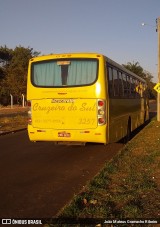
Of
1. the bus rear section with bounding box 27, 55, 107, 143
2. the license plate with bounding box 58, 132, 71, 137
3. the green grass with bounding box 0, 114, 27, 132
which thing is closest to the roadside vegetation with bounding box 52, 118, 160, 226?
the bus rear section with bounding box 27, 55, 107, 143

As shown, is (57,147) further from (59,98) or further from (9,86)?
(9,86)

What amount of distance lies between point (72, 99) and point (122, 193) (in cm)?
454

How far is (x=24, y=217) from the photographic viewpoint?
6133 millimetres

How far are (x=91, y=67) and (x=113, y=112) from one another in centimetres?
165

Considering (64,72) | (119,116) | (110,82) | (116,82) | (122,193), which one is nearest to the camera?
(122,193)

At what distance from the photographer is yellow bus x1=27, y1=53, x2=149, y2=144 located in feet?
35.8

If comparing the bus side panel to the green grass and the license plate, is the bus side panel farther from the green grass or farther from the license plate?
the green grass

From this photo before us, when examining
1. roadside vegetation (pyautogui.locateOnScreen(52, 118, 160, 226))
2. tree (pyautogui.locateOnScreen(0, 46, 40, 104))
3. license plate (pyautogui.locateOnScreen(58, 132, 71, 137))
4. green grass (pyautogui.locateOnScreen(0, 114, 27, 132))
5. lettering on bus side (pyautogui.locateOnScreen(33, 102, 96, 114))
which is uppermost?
tree (pyautogui.locateOnScreen(0, 46, 40, 104))

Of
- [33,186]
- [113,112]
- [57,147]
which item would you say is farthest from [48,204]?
[57,147]

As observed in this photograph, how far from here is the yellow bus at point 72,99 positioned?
10898 mm

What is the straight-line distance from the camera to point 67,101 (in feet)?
36.8

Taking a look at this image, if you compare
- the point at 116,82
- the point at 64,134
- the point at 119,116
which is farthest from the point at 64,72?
the point at 119,116

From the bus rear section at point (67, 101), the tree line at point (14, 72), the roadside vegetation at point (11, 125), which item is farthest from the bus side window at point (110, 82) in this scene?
the tree line at point (14, 72)

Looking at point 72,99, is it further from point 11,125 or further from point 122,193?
point 11,125
